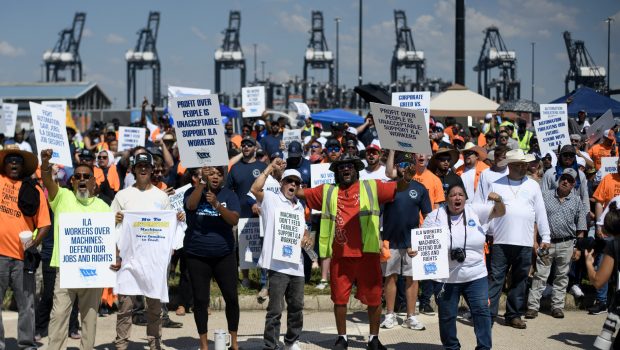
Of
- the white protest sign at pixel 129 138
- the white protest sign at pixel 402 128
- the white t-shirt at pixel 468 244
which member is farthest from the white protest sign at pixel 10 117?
the white t-shirt at pixel 468 244

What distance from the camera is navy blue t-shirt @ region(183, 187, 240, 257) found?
25.5 ft

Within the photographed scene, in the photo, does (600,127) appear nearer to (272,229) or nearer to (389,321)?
(389,321)

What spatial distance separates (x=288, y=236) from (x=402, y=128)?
1.49 m

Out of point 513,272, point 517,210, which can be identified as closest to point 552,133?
point 513,272

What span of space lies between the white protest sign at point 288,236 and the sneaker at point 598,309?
409cm

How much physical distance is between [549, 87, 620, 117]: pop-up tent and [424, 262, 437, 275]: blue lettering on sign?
1325 centimetres

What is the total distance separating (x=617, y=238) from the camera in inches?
221

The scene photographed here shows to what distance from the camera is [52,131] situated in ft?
29.7

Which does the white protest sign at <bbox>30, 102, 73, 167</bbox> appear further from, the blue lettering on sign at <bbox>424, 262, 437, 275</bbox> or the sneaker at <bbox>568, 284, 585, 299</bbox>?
the sneaker at <bbox>568, 284, 585, 299</bbox>

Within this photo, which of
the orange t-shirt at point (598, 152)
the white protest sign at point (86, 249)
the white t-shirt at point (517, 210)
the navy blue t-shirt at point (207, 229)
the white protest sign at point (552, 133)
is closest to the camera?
the white protest sign at point (86, 249)

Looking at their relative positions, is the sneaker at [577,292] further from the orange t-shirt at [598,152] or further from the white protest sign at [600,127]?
the white protest sign at [600,127]

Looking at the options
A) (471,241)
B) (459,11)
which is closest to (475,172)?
(471,241)

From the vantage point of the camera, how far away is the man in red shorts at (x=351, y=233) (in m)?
7.89

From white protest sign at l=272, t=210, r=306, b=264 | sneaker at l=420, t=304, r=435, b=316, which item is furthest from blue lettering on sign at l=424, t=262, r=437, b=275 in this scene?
sneaker at l=420, t=304, r=435, b=316
